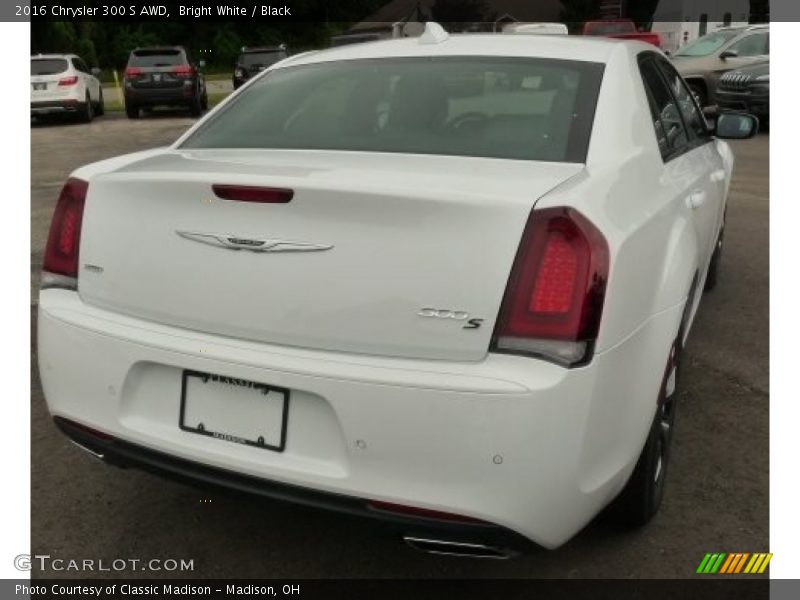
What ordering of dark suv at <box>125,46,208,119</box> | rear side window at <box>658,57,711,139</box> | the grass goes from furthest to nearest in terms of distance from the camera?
the grass → dark suv at <box>125,46,208,119</box> → rear side window at <box>658,57,711,139</box>

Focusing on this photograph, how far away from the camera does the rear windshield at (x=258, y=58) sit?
75.3ft

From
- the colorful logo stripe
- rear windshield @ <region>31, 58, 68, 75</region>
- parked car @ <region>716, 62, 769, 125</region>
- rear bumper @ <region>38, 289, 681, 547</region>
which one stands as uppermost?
rear windshield @ <region>31, 58, 68, 75</region>

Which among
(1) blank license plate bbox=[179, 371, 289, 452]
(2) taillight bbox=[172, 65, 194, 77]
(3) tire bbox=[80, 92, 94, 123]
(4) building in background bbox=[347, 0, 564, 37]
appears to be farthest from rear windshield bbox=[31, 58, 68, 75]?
(4) building in background bbox=[347, 0, 564, 37]

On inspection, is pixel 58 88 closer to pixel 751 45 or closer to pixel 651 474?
pixel 751 45

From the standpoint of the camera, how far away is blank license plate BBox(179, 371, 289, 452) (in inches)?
83.8

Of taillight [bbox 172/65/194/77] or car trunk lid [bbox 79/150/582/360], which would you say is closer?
car trunk lid [bbox 79/150/582/360]

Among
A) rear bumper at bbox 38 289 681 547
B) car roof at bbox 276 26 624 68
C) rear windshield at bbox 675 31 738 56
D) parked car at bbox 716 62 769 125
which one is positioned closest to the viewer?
rear bumper at bbox 38 289 681 547

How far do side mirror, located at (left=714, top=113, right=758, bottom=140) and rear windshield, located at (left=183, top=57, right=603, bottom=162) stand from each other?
173 centimetres

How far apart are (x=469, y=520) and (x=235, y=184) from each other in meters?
1.06

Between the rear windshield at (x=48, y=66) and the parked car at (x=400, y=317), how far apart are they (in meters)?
17.2

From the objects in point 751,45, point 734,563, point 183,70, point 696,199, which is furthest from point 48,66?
point 734,563

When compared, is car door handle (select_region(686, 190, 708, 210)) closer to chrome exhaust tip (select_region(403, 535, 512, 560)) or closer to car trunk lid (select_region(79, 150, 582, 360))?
car trunk lid (select_region(79, 150, 582, 360))

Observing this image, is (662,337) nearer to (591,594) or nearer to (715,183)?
(591,594)

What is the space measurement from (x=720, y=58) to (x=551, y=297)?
1482cm
